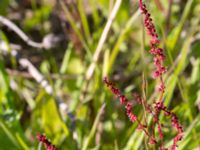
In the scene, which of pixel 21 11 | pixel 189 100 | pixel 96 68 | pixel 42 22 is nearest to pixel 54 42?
pixel 42 22

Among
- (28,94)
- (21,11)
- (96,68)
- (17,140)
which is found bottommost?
(17,140)

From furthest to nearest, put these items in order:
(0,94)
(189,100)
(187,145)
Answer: (0,94)
(189,100)
(187,145)

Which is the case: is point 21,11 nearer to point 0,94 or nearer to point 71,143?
point 0,94

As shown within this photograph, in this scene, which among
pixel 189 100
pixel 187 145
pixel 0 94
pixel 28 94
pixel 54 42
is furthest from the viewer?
pixel 54 42

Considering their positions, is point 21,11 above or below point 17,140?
above

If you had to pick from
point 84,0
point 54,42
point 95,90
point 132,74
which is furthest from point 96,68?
point 84,0

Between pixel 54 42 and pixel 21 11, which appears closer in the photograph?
pixel 54 42

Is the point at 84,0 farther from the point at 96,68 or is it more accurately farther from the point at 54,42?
the point at 96,68
